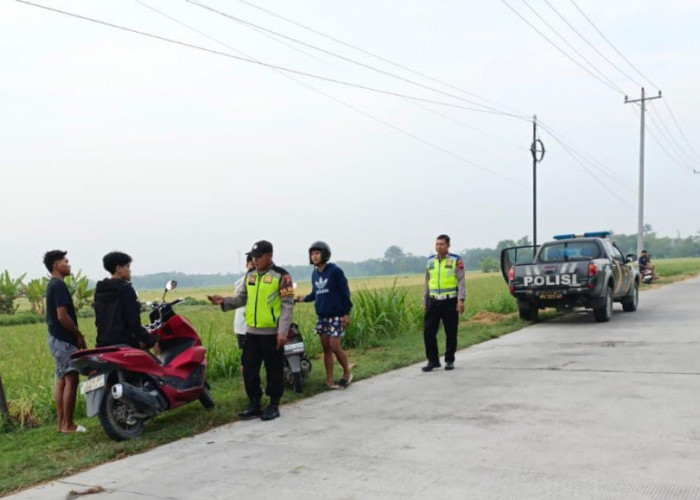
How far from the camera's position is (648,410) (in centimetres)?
601

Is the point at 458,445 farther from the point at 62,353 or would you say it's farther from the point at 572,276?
the point at 572,276

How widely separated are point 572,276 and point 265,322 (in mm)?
8807

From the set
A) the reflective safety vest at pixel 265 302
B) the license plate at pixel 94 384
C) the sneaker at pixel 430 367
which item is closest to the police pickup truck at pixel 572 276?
the sneaker at pixel 430 367

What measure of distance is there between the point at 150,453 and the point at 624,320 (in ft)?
38.5

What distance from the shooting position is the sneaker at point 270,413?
20.3ft

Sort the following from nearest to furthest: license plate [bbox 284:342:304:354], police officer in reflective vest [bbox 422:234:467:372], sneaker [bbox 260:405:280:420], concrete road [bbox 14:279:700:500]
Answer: concrete road [bbox 14:279:700:500] → sneaker [bbox 260:405:280:420] → license plate [bbox 284:342:304:354] → police officer in reflective vest [bbox 422:234:467:372]

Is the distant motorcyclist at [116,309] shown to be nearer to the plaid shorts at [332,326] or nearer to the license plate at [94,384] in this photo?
the license plate at [94,384]

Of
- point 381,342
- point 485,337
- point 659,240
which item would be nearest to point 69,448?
point 381,342

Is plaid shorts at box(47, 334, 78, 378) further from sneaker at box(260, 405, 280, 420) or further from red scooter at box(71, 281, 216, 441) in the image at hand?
sneaker at box(260, 405, 280, 420)

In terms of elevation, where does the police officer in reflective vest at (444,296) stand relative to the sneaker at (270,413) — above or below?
above

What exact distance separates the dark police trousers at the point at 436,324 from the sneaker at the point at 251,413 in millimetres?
2952

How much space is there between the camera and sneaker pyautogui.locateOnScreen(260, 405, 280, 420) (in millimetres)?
6191

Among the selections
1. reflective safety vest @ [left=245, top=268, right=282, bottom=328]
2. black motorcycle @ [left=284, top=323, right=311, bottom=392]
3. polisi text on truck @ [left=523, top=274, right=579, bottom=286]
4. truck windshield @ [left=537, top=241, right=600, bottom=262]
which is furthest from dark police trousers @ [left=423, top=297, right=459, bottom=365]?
truck windshield @ [left=537, top=241, right=600, bottom=262]

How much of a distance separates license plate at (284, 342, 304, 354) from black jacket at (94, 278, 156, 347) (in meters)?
1.73
